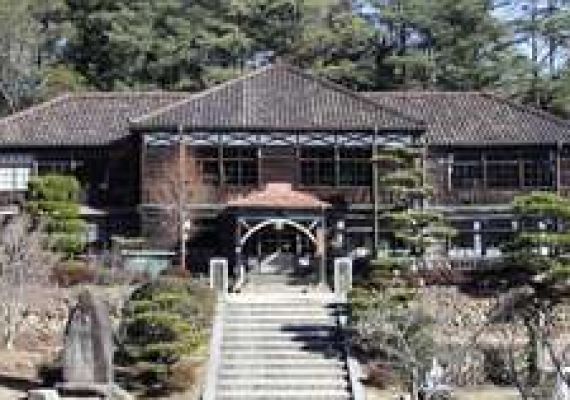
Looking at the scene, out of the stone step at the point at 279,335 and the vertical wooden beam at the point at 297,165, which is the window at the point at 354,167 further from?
the stone step at the point at 279,335

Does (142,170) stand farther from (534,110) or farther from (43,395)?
(43,395)

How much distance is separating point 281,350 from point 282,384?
2237 millimetres

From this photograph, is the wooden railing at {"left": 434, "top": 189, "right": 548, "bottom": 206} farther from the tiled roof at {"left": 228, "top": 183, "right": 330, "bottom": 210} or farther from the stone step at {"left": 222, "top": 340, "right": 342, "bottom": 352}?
the stone step at {"left": 222, "top": 340, "right": 342, "bottom": 352}

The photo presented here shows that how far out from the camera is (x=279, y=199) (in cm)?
4191

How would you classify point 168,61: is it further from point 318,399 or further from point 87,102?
point 318,399

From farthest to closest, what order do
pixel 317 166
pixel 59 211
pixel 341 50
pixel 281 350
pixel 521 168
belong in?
1. pixel 341 50
2. pixel 521 168
3. pixel 317 166
4. pixel 59 211
5. pixel 281 350

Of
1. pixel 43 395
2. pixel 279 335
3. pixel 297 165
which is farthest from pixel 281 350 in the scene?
pixel 297 165

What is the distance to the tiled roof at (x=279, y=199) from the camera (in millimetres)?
41031

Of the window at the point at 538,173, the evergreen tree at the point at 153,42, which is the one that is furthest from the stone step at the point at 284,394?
the evergreen tree at the point at 153,42

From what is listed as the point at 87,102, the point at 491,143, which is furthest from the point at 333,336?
the point at 87,102

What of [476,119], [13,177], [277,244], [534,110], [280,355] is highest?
[534,110]

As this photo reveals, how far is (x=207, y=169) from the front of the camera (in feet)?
143

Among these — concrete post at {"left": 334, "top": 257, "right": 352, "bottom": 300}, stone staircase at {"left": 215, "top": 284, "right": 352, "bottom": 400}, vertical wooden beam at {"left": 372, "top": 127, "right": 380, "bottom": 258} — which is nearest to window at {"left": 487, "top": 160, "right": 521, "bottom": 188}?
vertical wooden beam at {"left": 372, "top": 127, "right": 380, "bottom": 258}

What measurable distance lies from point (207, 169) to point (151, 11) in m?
19.4
